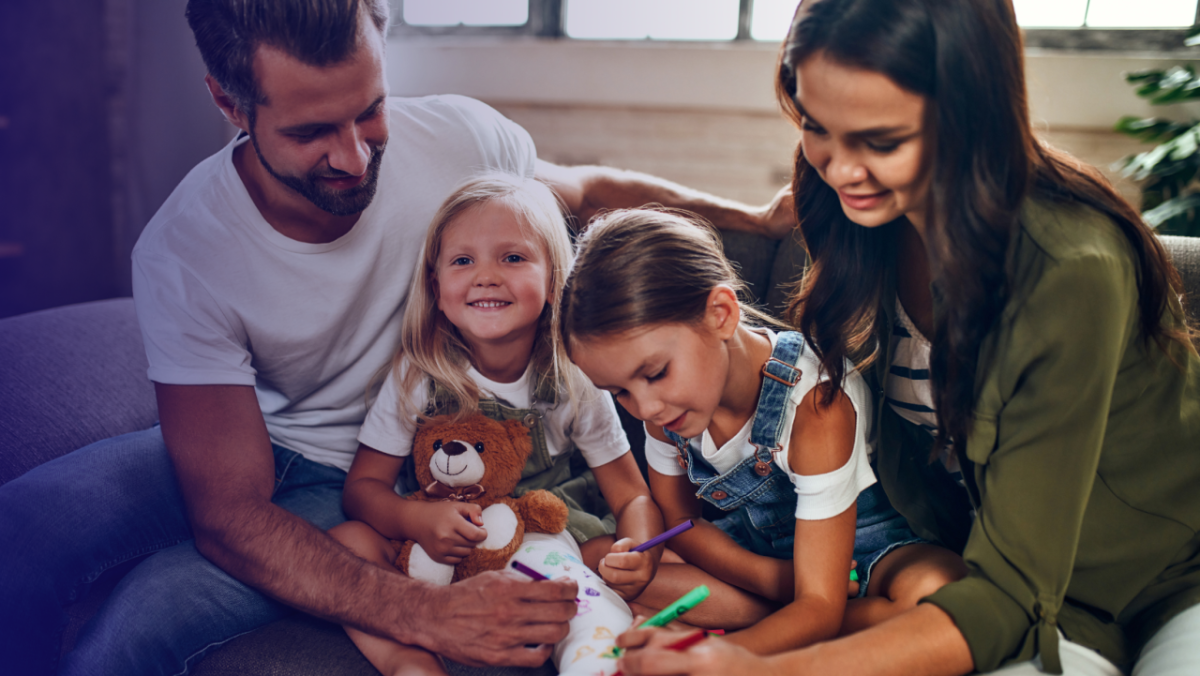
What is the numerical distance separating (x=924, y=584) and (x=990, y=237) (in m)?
0.46

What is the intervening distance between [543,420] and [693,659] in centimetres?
64

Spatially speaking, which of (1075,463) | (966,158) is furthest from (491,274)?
(1075,463)

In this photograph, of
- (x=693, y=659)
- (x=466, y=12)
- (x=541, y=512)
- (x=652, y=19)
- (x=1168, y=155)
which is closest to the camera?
(x=693, y=659)

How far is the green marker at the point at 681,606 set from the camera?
877 mm

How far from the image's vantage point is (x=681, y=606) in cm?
90

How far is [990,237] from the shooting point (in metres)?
0.84

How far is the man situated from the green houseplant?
6.51ft

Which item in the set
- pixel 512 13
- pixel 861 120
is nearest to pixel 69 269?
pixel 512 13

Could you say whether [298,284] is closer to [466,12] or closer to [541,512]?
[541,512]

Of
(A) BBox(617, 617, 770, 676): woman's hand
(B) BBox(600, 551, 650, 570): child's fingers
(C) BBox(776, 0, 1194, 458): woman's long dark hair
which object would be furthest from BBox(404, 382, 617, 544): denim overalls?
(C) BBox(776, 0, 1194, 458): woman's long dark hair

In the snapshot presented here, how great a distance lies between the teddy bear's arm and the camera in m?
1.26

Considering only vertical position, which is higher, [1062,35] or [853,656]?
[1062,35]

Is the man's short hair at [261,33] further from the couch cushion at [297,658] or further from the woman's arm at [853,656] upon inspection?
the woman's arm at [853,656]

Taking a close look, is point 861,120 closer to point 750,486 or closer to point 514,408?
point 750,486
